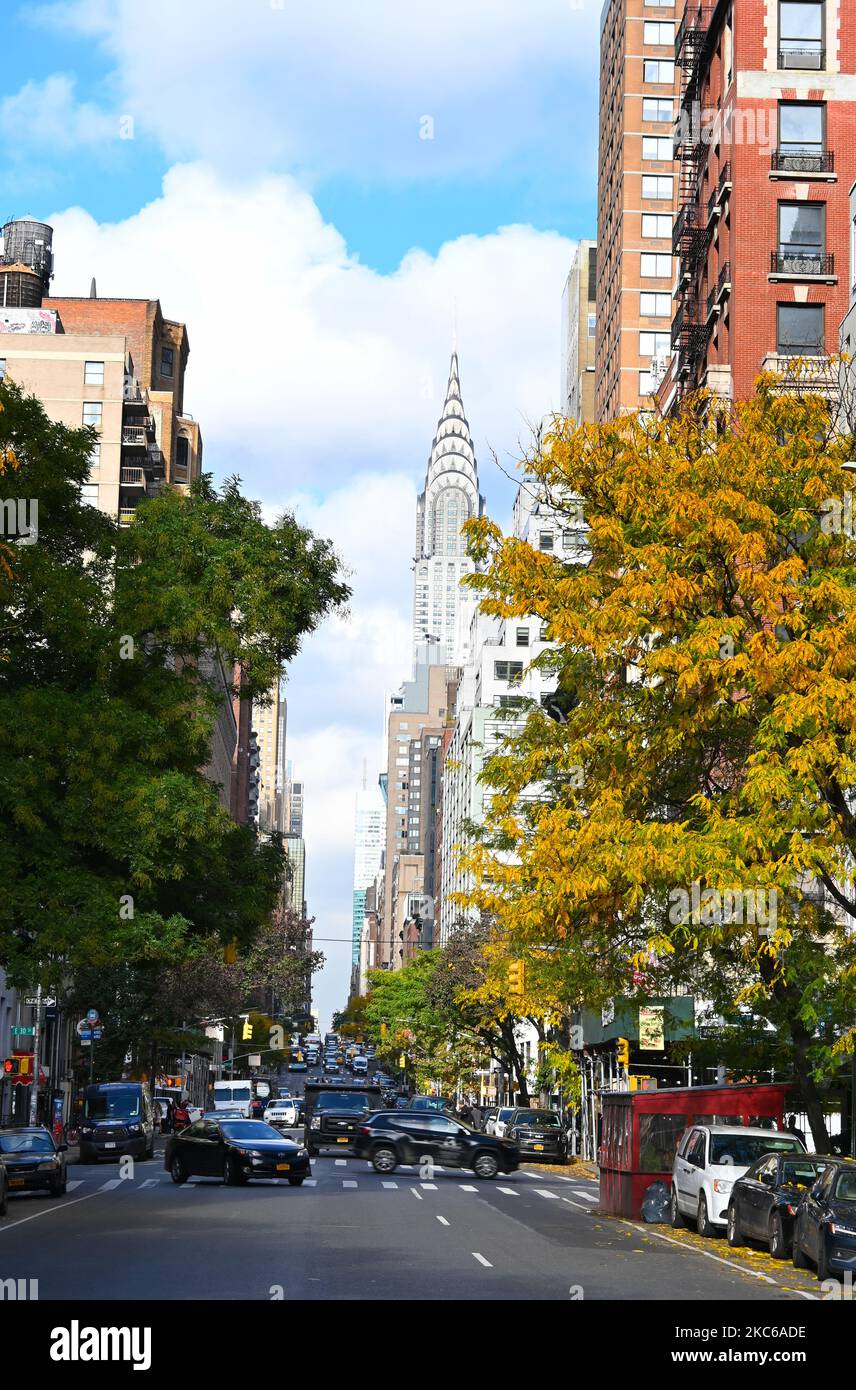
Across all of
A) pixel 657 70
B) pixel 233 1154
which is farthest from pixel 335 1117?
pixel 657 70

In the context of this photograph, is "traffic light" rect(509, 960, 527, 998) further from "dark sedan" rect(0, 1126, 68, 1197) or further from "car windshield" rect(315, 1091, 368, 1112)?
"car windshield" rect(315, 1091, 368, 1112)

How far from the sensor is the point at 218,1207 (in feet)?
100

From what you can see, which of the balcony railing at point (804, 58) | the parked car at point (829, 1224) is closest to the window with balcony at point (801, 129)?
the balcony railing at point (804, 58)

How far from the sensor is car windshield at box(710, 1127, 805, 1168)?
27953 millimetres

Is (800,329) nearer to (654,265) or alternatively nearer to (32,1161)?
(32,1161)

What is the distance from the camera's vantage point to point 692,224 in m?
59.5

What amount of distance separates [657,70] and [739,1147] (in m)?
82.5

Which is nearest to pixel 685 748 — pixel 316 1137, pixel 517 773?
pixel 517 773

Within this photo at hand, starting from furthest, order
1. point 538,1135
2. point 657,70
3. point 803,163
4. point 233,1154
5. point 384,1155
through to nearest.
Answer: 1. point 657,70
2. point 538,1135
3. point 803,163
4. point 384,1155
5. point 233,1154

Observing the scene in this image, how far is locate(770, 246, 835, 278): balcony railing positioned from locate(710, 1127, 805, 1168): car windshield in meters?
31.0

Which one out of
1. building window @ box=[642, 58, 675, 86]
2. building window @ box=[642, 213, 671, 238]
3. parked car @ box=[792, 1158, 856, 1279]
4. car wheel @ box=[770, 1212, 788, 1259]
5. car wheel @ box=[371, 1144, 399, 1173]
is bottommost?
car wheel @ box=[371, 1144, 399, 1173]

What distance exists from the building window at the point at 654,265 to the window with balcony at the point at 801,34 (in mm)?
43338

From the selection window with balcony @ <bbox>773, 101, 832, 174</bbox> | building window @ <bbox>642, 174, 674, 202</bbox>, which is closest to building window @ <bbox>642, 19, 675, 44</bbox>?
building window @ <bbox>642, 174, 674, 202</bbox>
